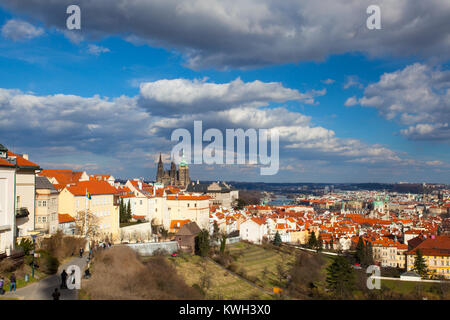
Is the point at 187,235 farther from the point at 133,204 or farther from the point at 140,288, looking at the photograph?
the point at 140,288

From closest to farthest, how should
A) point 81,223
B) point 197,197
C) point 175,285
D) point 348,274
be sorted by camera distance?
point 175,285, point 81,223, point 348,274, point 197,197

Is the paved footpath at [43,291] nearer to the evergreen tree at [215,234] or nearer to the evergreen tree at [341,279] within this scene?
the evergreen tree at [341,279]

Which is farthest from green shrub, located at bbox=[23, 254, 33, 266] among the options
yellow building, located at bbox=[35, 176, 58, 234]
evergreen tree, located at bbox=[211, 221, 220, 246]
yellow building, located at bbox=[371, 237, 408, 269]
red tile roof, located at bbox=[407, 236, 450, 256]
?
yellow building, located at bbox=[371, 237, 408, 269]

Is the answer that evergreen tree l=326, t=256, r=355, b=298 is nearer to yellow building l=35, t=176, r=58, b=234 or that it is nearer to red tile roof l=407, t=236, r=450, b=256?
yellow building l=35, t=176, r=58, b=234

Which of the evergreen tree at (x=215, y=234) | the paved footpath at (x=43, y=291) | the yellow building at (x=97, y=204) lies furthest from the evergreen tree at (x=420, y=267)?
the paved footpath at (x=43, y=291)
